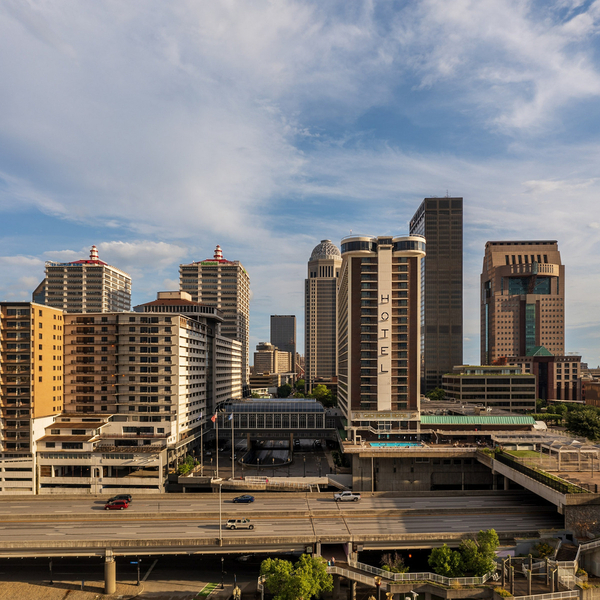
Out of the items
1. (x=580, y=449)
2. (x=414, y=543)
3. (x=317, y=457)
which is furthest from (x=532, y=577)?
(x=317, y=457)

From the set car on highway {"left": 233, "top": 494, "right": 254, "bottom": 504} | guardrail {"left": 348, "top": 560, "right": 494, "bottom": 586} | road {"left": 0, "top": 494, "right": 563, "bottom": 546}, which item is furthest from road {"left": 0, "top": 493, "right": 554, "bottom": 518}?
guardrail {"left": 348, "top": 560, "right": 494, "bottom": 586}

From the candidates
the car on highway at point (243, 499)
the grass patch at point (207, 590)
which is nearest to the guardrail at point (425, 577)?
the grass patch at point (207, 590)

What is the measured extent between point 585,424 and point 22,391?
148 metres

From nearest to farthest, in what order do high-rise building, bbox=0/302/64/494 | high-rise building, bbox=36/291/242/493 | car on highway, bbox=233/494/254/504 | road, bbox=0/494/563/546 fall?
road, bbox=0/494/563/546 < car on highway, bbox=233/494/254/504 < high-rise building, bbox=0/302/64/494 < high-rise building, bbox=36/291/242/493

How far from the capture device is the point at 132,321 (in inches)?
4828

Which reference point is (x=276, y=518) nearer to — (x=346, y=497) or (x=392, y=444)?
(x=346, y=497)

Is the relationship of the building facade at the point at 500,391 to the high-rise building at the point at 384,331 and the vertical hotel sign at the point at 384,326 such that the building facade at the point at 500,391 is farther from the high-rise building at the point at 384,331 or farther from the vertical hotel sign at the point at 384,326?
the vertical hotel sign at the point at 384,326

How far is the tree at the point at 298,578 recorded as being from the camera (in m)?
67.8

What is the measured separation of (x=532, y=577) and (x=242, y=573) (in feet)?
156

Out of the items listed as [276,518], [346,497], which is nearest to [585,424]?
[346,497]

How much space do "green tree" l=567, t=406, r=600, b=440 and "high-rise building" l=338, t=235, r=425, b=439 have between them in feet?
153

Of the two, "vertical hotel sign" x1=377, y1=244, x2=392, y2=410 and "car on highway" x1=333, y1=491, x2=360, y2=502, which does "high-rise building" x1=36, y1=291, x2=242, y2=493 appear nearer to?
"car on highway" x1=333, y1=491, x2=360, y2=502

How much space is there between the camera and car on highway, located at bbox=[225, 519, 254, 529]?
81875 mm

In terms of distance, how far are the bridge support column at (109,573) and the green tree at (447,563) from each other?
166 ft
